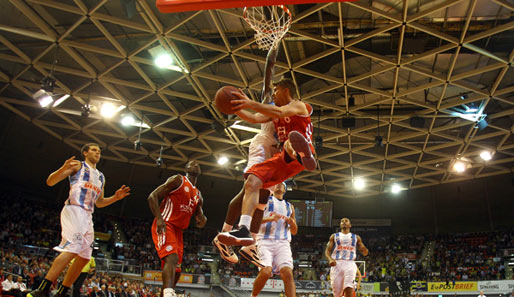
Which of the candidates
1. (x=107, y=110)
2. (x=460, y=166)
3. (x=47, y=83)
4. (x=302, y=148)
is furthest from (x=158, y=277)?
(x=302, y=148)

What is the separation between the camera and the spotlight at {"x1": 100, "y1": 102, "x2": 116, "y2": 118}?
20703 millimetres

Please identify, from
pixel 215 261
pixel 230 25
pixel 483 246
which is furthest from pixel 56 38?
pixel 483 246

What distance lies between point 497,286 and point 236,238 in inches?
976

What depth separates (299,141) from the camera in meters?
4.24

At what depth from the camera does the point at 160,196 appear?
624cm

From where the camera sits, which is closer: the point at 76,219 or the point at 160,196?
the point at 76,219

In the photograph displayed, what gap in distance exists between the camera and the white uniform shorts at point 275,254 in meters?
6.93

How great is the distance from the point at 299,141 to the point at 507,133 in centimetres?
2132

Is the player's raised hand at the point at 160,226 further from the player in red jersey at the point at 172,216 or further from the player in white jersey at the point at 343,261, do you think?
the player in white jersey at the point at 343,261

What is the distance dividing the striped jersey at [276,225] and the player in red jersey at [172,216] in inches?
45.4

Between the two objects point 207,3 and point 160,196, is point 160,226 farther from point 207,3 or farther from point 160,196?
point 207,3

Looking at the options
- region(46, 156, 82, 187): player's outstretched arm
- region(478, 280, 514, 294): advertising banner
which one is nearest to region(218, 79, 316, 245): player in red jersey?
region(46, 156, 82, 187): player's outstretched arm

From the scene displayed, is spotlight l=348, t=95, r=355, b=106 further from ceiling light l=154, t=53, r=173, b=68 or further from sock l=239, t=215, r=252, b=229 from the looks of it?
sock l=239, t=215, r=252, b=229

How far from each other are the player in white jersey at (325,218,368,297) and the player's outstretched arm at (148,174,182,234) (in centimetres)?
433
